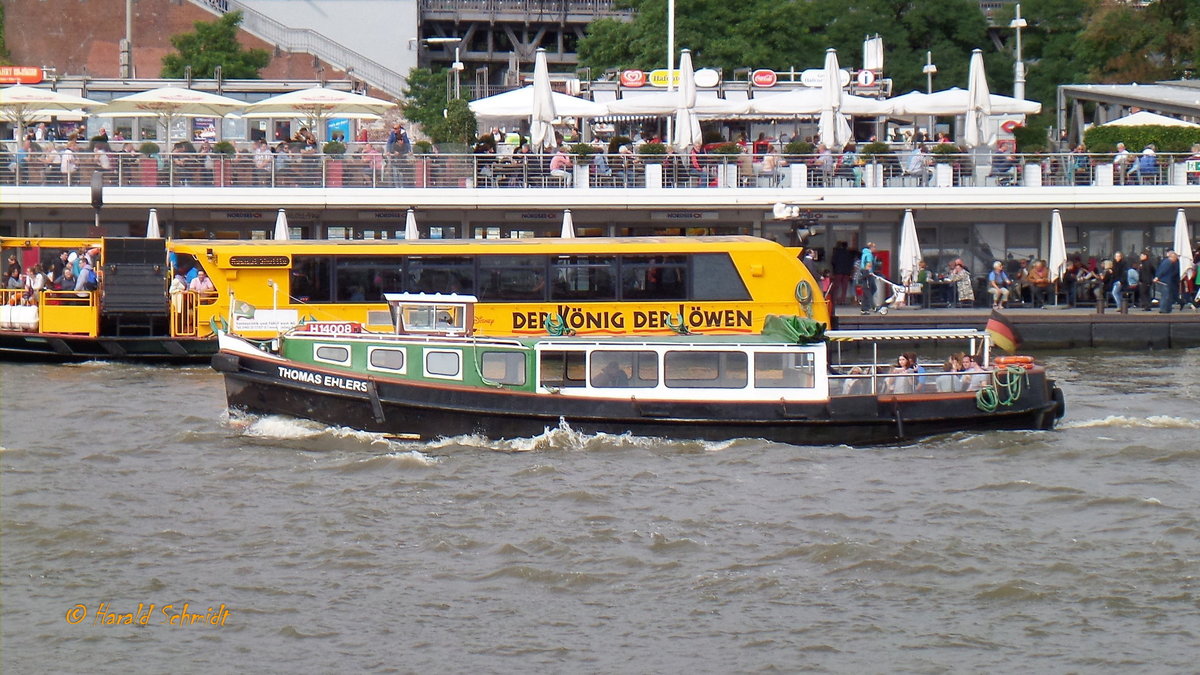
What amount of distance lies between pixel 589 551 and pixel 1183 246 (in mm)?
23759

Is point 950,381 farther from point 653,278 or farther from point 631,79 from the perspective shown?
point 631,79

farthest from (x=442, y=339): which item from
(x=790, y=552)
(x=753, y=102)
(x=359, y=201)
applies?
(x=753, y=102)

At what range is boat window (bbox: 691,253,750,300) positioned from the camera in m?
31.1

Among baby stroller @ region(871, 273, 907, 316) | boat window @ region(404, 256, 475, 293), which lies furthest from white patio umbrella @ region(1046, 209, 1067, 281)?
boat window @ region(404, 256, 475, 293)

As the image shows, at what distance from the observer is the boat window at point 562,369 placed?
24500 mm

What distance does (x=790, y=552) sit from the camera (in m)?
19.3

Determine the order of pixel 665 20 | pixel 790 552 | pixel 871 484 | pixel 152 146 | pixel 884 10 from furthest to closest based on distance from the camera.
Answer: pixel 884 10
pixel 665 20
pixel 152 146
pixel 871 484
pixel 790 552

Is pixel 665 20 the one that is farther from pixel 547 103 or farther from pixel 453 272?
pixel 453 272

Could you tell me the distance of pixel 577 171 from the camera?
130ft

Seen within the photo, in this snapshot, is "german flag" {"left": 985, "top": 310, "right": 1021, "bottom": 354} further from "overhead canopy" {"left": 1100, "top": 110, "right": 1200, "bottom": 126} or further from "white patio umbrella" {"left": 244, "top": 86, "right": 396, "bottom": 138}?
"white patio umbrella" {"left": 244, "top": 86, "right": 396, "bottom": 138}

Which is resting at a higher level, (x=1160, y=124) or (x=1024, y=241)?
(x=1160, y=124)

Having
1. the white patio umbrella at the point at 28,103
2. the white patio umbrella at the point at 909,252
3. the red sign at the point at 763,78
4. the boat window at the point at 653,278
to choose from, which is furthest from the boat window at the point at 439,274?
the red sign at the point at 763,78

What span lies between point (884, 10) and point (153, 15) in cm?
2572

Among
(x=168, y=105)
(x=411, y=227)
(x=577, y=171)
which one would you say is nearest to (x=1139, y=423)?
(x=577, y=171)
